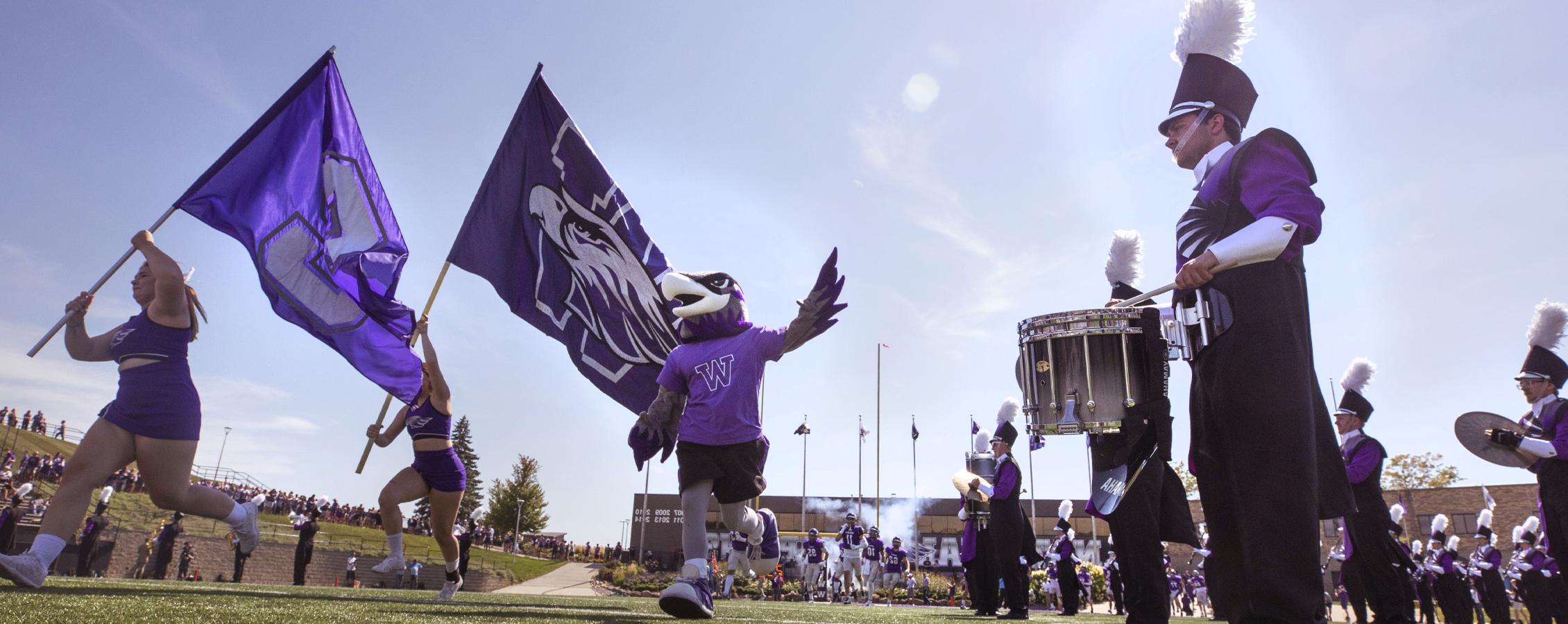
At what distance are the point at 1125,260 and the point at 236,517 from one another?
6776mm

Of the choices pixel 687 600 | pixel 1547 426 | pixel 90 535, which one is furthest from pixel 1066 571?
pixel 90 535

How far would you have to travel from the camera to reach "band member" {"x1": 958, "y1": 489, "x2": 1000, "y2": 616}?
9.68m

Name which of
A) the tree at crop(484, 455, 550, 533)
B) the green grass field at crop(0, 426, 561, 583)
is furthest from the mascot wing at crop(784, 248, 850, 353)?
the tree at crop(484, 455, 550, 533)

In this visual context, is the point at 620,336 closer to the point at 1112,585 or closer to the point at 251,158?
the point at 251,158

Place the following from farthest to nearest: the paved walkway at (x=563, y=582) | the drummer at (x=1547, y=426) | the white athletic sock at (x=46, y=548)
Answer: the paved walkway at (x=563, y=582)
the drummer at (x=1547, y=426)
the white athletic sock at (x=46, y=548)

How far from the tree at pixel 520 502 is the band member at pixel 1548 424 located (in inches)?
2262

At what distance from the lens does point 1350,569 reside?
8.15 metres

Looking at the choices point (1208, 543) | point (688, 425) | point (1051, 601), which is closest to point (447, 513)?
point (688, 425)

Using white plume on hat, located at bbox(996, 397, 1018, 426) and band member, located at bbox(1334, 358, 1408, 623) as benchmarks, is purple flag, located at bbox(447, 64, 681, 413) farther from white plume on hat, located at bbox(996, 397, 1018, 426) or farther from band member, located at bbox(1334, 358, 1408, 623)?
band member, located at bbox(1334, 358, 1408, 623)

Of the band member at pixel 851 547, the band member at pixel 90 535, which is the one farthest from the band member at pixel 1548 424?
the band member at pixel 90 535

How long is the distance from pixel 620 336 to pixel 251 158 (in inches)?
161

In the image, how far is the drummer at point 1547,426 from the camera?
6.18 m

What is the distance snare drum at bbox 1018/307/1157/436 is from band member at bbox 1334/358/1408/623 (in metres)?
4.01

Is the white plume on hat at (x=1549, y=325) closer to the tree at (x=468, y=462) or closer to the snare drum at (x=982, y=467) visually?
the snare drum at (x=982, y=467)
